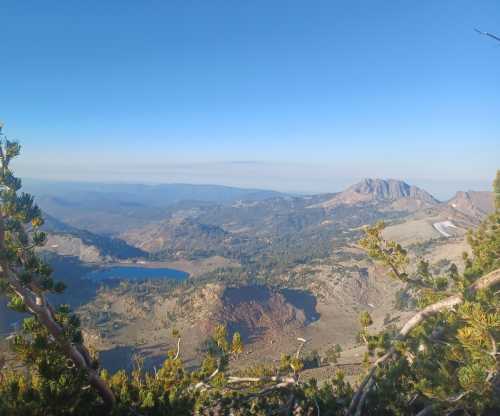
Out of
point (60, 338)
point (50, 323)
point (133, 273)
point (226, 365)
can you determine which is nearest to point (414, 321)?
point (226, 365)

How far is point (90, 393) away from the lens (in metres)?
7.55

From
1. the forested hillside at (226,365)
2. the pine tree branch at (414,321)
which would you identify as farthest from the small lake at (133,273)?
the pine tree branch at (414,321)

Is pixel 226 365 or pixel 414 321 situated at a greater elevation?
pixel 414 321

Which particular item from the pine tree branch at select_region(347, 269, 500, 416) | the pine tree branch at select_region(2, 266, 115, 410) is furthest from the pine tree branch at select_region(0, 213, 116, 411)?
the pine tree branch at select_region(347, 269, 500, 416)

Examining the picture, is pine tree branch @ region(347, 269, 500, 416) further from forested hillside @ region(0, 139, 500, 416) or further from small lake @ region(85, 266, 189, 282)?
small lake @ region(85, 266, 189, 282)

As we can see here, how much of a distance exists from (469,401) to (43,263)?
10.5m

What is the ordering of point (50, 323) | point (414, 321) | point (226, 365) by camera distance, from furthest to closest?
point (414, 321), point (226, 365), point (50, 323)

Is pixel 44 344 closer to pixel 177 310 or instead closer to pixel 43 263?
pixel 43 263

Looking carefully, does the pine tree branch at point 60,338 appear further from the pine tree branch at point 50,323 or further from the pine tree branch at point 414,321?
the pine tree branch at point 414,321

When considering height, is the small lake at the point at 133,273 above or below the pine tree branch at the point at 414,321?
below

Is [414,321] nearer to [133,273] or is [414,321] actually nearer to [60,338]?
[60,338]

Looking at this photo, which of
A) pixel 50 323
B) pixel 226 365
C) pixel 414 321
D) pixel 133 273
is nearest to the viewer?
pixel 50 323

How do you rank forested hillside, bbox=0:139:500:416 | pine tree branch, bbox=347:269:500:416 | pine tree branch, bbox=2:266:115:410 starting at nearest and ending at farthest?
forested hillside, bbox=0:139:500:416, pine tree branch, bbox=2:266:115:410, pine tree branch, bbox=347:269:500:416

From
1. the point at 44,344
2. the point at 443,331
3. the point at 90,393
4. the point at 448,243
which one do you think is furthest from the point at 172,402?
the point at 448,243
